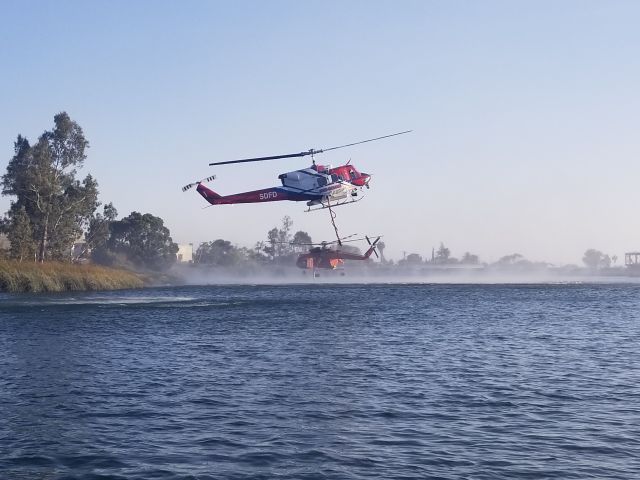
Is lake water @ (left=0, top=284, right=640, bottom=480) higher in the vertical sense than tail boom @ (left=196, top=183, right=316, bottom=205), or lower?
lower

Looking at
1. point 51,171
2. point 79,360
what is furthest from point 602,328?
point 51,171

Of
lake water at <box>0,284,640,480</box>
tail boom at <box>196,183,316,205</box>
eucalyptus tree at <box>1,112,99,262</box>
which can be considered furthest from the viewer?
eucalyptus tree at <box>1,112,99,262</box>

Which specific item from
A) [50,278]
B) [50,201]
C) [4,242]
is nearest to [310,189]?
[50,278]

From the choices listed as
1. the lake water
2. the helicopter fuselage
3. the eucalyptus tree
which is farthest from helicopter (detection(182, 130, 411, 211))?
the eucalyptus tree

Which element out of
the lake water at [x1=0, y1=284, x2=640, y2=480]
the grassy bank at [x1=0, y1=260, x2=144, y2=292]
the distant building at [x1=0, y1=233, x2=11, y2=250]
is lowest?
the lake water at [x1=0, y1=284, x2=640, y2=480]

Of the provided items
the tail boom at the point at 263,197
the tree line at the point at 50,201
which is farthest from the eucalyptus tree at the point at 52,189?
the tail boom at the point at 263,197

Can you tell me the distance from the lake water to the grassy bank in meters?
36.4

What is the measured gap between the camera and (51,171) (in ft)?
394

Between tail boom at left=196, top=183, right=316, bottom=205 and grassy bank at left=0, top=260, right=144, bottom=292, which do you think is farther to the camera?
grassy bank at left=0, top=260, right=144, bottom=292

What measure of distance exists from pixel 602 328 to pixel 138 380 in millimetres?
36844

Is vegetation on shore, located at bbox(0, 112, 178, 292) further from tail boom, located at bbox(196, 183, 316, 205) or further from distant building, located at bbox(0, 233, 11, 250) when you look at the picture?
tail boom, located at bbox(196, 183, 316, 205)

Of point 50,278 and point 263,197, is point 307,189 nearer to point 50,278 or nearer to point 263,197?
point 263,197

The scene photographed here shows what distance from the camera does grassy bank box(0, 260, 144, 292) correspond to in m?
89.0

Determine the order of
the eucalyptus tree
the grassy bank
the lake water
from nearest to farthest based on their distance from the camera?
1. the lake water
2. the grassy bank
3. the eucalyptus tree
